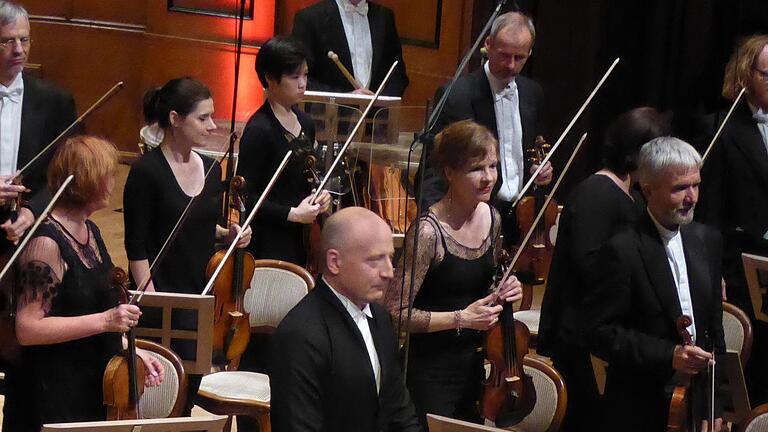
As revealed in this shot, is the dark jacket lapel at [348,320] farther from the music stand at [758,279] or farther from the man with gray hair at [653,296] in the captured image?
the music stand at [758,279]

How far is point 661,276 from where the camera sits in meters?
3.20

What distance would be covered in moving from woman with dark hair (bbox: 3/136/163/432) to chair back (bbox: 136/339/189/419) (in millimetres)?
158

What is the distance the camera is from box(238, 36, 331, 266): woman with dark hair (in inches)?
164

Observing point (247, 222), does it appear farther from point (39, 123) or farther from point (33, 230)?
point (33, 230)

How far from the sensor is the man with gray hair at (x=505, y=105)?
175 inches

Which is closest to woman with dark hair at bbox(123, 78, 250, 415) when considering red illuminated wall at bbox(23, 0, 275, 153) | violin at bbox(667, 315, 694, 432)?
violin at bbox(667, 315, 694, 432)

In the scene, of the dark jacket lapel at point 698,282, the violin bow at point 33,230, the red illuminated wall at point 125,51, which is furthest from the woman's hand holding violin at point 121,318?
the red illuminated wall at point 125,51

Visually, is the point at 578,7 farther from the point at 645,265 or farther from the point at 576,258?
the point at 645,265

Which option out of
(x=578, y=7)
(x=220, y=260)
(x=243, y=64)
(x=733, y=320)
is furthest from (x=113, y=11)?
(x=733, y=320)

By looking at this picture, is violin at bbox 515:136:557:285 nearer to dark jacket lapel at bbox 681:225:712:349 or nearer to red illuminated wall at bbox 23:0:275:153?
dark jacket lapel at bbox 681:225:712:349

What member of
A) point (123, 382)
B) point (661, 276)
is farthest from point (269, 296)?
point (661, 276)

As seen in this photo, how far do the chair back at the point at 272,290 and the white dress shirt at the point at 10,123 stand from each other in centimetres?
81

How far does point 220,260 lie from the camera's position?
372 cm

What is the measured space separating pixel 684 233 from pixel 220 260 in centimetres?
133
